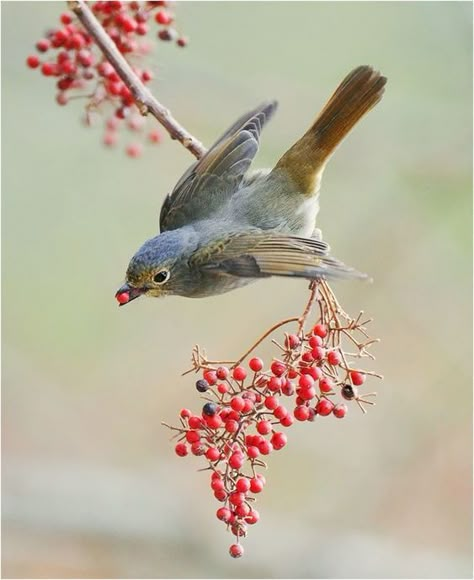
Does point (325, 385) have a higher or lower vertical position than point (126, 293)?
lower

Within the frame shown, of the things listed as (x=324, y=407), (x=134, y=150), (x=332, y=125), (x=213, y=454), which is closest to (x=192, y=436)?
(x=213, y=454)

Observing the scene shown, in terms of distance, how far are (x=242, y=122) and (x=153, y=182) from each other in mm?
4066

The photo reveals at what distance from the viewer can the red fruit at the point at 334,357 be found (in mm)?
2619

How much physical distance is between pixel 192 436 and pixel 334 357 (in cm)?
50

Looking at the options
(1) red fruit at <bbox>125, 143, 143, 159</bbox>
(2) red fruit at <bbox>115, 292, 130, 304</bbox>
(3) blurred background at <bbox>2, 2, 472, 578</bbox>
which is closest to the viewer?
(2) red fruit at <bbox>115, 292, 130, 304</bbox>

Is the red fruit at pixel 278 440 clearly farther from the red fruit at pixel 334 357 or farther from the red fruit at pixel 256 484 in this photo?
the red fruit at pixel 334 357

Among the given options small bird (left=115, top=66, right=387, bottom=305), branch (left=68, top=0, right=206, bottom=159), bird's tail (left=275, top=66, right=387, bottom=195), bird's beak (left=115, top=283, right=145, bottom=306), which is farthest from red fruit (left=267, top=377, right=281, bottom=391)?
bird's tail (left=275, top=66, right=387, bottom=195)

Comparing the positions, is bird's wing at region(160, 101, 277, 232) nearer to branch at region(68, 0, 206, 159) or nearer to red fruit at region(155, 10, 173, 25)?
branch at region(68, 0, 206, 159)

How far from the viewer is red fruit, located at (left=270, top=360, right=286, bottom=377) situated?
2.55m

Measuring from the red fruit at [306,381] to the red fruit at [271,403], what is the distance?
10 centimetres

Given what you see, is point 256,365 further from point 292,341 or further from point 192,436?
point 192,436

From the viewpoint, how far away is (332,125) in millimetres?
3572

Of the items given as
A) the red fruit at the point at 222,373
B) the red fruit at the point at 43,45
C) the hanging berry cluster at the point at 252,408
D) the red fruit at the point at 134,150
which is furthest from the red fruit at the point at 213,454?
the red fruit at the point at 134,150

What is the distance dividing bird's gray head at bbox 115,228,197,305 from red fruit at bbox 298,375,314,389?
813 mm
